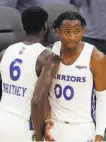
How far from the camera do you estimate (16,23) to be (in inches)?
161

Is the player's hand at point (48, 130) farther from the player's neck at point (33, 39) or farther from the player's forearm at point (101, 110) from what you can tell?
the player's neck at point (33, 39)

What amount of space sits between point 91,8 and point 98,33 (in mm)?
271

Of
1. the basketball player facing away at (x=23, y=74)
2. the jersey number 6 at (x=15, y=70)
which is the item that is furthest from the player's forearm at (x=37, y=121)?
the jersey number 6 at (x=15, y=70)

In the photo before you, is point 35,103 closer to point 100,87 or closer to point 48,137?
point 48,137

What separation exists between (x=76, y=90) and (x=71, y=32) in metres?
0.36

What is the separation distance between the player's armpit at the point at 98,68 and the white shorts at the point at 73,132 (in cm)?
28

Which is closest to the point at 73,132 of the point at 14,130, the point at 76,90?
the point at 76,90

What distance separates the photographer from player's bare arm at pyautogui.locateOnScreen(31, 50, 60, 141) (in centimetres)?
255

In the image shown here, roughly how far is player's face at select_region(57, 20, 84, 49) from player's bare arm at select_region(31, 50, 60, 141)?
13 centimetres

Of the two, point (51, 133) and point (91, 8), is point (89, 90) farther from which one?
point (91, 8)

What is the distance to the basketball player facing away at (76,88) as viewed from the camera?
8.80 ft

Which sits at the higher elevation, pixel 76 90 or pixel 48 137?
pixel 76 90

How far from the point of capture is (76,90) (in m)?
2.72

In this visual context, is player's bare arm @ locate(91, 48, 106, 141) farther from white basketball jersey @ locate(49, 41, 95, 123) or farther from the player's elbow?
the player's elbow
